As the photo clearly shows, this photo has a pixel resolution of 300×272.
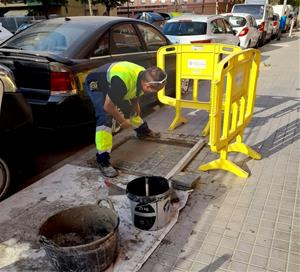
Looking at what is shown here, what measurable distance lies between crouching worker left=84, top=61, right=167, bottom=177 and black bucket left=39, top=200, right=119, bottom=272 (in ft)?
3.92

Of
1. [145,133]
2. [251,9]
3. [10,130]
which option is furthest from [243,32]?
[10,130]

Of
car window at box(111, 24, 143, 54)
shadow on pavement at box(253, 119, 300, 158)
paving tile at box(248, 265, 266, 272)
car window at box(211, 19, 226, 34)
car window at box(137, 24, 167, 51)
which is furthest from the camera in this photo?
car window at box(211, 19, 226, 34)

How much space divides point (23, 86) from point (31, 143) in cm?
90

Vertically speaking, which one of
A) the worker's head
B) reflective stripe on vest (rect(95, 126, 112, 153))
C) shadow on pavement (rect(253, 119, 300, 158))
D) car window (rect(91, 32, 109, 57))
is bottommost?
shadow on pavement (rect(253, 119, 300, 158))

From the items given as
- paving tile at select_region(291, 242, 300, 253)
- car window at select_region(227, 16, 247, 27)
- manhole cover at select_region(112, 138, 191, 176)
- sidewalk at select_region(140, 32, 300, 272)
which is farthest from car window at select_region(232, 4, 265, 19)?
paving tile at select_region(291, 242, 300, 253)

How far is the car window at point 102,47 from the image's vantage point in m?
4.52

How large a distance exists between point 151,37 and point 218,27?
Answer: 4.96 m

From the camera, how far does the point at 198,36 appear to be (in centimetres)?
920

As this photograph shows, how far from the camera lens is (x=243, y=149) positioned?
14.1 ft

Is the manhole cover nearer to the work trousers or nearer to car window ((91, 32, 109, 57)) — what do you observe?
the work trousers

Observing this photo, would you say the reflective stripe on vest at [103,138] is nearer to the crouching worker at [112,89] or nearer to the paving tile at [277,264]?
the crouching worker at [112,89]

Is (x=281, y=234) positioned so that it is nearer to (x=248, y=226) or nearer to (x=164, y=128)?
(x=248, y=226)

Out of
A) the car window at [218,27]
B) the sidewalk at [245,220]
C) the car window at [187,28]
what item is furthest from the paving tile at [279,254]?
the car window at [218,27]

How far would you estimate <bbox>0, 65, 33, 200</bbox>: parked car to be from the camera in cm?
336
